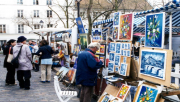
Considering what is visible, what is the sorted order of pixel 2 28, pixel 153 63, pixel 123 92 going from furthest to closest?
pixel 2 28, pixel 123 92, pixel 153 63

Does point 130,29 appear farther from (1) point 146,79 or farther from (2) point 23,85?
(2) point 23,85

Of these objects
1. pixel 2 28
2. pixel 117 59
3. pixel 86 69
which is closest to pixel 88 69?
pixel 86 69

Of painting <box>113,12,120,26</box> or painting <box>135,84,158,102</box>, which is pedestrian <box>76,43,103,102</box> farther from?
painting <box>135,84,158,102</box>

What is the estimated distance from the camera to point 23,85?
8.00 metres

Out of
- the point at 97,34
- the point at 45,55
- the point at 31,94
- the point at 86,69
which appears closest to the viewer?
the point at 86,69

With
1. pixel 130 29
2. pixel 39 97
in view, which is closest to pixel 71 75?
pixel 39 97

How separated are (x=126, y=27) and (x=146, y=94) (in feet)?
5.43

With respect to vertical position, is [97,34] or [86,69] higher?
[97,34]

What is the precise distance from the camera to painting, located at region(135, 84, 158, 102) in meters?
3.93

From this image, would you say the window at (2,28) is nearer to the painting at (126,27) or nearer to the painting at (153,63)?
the painting at (126,27)

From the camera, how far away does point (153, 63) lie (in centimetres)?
402

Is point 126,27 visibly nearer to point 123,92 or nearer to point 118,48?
point 118,48

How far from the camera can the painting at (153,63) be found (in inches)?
150

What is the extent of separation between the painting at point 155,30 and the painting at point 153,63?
0.15m
